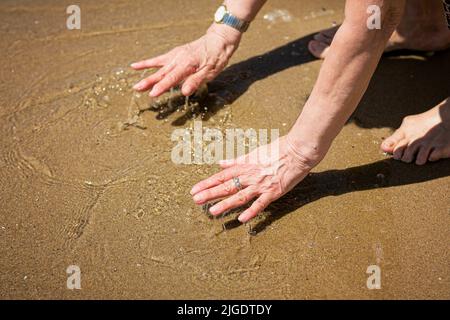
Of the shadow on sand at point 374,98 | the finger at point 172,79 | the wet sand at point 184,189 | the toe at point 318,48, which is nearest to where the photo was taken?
the wet sand at point 184,189

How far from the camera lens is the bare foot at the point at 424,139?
2252 mm

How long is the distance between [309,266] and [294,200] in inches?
12.9

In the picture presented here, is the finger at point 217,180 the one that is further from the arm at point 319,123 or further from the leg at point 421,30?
the leg at point 421,30

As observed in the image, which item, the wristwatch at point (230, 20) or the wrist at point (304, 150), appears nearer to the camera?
the wrist at point (304, 150)

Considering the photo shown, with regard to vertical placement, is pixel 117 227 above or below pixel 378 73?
below

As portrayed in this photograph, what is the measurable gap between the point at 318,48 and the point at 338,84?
115 centimetres

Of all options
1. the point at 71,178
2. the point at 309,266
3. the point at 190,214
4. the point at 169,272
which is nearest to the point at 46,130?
the point at 71,178

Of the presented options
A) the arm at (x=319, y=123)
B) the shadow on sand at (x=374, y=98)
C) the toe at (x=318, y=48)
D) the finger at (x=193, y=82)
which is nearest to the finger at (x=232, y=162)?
the arm at (x=319, y=123)

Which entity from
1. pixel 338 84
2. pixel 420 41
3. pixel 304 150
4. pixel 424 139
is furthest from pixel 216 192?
pixel 420 41

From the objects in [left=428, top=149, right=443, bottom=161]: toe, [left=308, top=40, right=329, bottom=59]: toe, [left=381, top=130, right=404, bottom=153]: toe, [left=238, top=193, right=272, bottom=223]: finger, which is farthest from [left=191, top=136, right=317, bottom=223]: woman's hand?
[left=308, top=40, right=329, bottom=59]: toe

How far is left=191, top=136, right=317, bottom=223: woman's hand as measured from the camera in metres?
1.99

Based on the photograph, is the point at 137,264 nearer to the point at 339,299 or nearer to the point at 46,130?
the point at 339,299

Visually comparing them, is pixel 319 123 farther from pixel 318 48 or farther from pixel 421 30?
pixel 421 30

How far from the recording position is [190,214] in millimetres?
2115
